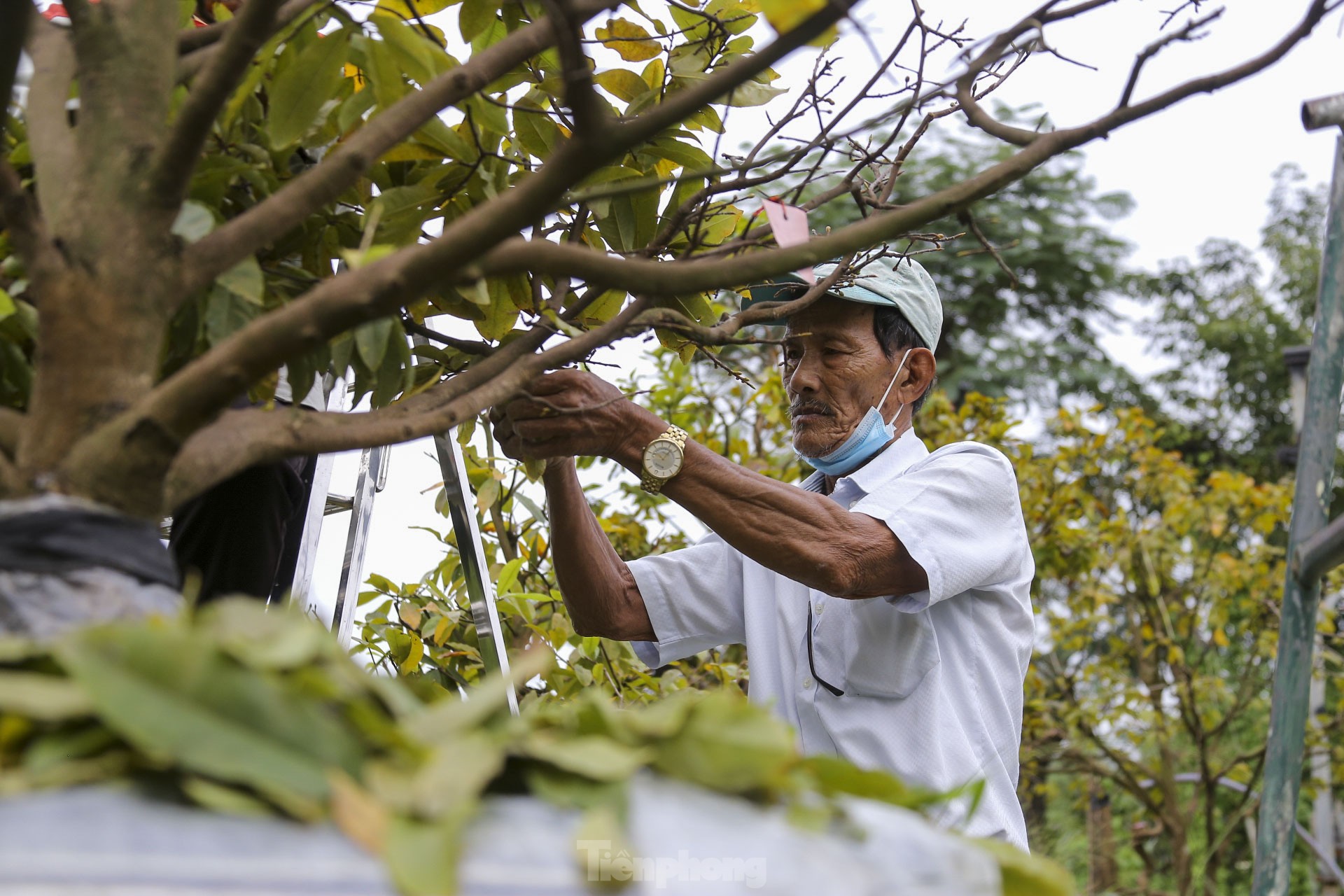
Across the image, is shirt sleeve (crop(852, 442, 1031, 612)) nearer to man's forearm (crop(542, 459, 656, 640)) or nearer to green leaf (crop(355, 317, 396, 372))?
man's forearm (crop(542, 459, 656, 640))

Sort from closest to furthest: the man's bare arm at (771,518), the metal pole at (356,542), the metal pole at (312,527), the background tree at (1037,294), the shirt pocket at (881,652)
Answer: the man's bare arm at (771,518)
the metal pole at (312,527)
the shirt pocket at (881,652)
the metal pole at (356,542)
the background tree at (1037,294)

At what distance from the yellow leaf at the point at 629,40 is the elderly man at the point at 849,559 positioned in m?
0.44

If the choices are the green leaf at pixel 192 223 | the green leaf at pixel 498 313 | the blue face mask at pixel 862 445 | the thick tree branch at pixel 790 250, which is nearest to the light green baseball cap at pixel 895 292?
the blue face mask at pixel 862 445

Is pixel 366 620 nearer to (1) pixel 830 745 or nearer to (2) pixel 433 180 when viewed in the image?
(1) pixel 830 745

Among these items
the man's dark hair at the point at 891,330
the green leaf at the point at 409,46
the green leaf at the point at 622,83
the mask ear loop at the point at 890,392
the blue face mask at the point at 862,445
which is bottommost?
the green leaf at the point at 409,46

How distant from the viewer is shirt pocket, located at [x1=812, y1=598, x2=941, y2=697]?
2061 mm

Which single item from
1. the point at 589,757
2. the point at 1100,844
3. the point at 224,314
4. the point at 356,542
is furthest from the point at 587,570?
the point at 1100,844

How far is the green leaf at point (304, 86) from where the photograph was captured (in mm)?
1170

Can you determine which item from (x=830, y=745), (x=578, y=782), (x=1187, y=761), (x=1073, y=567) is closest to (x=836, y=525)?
(x=830, y=745)

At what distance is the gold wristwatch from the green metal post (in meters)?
1.23

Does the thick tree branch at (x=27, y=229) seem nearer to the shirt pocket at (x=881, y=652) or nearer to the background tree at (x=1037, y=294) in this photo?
the shirt pocket at (x=881, y=652)

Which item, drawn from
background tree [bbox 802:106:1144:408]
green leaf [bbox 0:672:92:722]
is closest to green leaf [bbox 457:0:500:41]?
green leaf [bbox 0:672:92:722]

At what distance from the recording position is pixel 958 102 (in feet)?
4.33

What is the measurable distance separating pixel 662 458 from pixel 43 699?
50.3 inches
